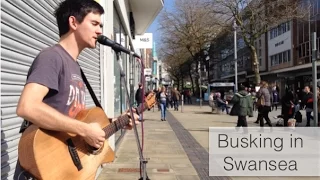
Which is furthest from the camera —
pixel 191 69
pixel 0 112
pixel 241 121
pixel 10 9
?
pixel 191 69

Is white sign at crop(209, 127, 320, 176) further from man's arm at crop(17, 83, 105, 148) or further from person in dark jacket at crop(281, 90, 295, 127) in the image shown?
man's arm at crop(17, 83, 105, 148)

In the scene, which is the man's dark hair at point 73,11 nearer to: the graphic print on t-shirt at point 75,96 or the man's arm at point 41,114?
the graphic print on t-shirt at point 75,96

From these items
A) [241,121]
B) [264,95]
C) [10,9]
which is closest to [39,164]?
[10,9]

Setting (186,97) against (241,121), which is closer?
(241,121)

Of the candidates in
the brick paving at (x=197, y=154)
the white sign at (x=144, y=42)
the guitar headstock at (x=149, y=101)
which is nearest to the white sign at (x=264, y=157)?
the brick paving at (x=197, y=154)

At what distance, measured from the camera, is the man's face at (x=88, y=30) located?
243cm

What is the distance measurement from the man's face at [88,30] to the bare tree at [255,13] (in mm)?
26990

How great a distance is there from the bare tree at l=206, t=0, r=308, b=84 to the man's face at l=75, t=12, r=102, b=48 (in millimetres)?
26990

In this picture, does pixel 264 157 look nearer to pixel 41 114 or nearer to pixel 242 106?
pixel 242 106

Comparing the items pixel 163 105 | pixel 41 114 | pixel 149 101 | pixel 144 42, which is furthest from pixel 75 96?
pixel 144 42

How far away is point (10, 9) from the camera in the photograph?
293 cm

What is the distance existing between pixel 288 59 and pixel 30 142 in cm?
4833

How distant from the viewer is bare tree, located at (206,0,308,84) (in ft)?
91.6

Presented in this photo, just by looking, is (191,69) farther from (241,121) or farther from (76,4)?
(76,4)
